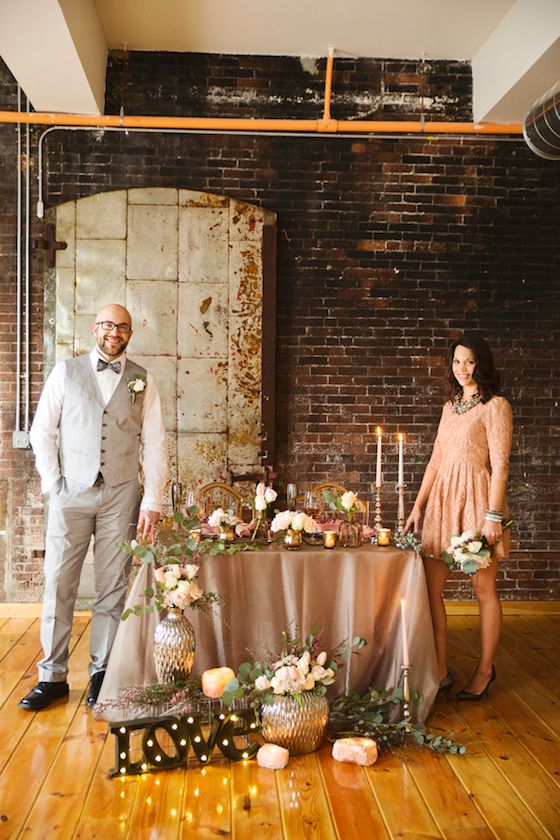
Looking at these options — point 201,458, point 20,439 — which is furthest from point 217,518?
point 20,439

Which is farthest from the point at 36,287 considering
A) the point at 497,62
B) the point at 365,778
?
the point at 365,778

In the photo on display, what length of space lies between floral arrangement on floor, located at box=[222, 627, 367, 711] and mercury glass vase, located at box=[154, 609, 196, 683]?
0.25m

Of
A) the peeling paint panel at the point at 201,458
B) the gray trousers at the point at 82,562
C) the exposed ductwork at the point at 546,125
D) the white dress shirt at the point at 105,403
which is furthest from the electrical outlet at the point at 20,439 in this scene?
the exposed ductwork at the point at 546,125

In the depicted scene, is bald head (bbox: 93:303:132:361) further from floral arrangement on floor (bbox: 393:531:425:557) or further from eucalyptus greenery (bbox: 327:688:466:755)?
eucalyptus greenery (bbox: 327:688:466:755)

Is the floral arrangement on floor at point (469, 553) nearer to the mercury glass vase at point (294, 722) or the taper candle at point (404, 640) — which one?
the taper candle at point (404, 640)

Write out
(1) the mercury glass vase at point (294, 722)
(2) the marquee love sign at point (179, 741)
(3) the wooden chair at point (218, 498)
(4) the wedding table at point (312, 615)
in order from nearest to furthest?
(2) the marquee love sign at point (179, 741), (1) the mercury glass vase at point (294, 722), (4) the wedding table at point (312, 615), (3) the wooden chair at point (218, 498)

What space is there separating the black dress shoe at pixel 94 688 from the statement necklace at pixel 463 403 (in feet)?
7.35

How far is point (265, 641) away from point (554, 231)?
3.74 metres

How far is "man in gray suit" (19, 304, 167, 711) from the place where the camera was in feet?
13.2

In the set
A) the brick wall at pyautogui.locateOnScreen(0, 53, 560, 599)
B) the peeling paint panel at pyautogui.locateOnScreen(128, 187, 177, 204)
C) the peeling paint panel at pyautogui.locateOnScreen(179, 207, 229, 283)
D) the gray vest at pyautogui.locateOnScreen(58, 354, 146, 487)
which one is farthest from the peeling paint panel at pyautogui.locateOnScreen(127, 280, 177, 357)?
the gray vest at pyautogui.locateOnScreen(58, 354, 146, 487)

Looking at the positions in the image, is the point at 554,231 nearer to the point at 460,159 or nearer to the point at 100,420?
the point at 460,159

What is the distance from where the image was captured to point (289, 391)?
5.77 m

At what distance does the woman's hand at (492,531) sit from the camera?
3.92m

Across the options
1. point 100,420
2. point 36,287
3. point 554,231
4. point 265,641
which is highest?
point 554,231
